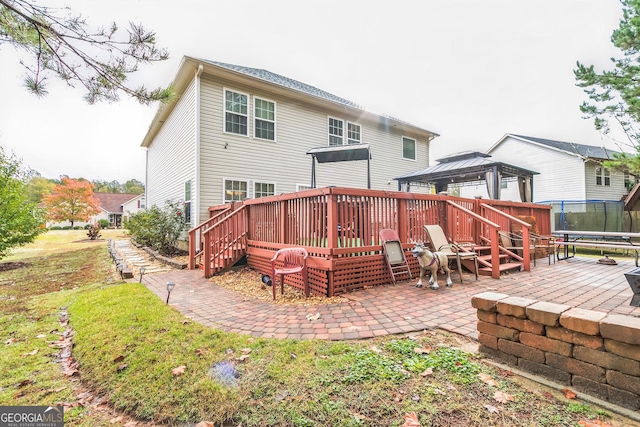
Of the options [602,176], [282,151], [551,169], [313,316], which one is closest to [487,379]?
[313,316]

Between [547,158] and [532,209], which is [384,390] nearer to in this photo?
[532,209]

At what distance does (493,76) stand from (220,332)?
684 inches

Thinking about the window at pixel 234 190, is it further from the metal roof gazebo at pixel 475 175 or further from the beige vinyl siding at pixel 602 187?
the beige vinyl siding at pixel 602 187

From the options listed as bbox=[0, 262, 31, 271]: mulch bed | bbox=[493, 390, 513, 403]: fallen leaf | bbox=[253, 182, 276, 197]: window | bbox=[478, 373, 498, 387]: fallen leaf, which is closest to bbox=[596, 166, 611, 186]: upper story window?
bbox=[253, 182, 276, 197]: window

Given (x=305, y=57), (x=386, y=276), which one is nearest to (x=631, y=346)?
(x=386, y=276)

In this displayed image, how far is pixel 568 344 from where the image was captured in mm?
1861

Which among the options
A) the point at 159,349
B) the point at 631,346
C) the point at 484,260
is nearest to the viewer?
the point at 631,346

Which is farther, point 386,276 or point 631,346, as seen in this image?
point 386,276

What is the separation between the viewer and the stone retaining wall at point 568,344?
1627 mm

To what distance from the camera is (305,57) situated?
12.7 m

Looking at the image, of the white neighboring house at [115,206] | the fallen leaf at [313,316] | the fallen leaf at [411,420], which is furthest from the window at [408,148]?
the white neighboring house at [115,206]

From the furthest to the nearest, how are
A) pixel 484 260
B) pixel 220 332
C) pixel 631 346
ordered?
pixel 484 260 → pixel 220 332 → pixel 631 346

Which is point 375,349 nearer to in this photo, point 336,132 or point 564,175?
point 336,132

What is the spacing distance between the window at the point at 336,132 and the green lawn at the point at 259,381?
9.85 m
